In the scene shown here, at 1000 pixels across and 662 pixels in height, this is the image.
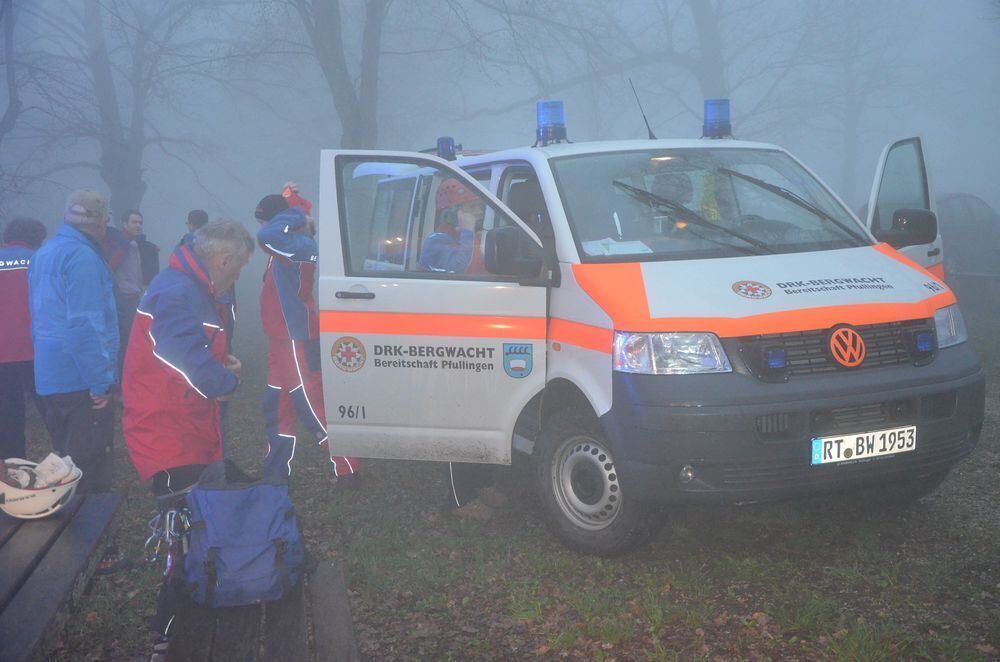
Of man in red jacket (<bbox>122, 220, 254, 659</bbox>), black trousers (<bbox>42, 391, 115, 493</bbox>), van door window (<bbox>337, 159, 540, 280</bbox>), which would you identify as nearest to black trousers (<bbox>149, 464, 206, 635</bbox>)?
man in red jacket (<bbox>122, 220, 254, 659</bbox>)

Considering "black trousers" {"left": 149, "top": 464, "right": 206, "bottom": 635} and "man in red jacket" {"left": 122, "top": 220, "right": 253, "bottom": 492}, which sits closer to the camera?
"black trousers" {"left": 149, "top": 464, "right": 206, "bottom": 635}

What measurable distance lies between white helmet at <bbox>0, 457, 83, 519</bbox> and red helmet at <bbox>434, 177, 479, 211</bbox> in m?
2.63

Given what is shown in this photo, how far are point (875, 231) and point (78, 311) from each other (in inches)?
184

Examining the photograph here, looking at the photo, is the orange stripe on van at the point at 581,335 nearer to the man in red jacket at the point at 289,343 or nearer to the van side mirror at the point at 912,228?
the man in red jacket at the point at 289,343

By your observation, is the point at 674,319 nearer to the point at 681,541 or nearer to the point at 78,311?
the point at 681,541

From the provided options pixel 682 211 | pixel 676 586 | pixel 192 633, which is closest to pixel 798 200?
pixel 682 211

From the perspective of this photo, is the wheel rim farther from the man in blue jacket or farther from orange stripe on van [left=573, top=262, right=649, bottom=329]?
the man in blue jacket

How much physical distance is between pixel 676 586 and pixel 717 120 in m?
3.16

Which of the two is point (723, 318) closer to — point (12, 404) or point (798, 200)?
point (798, 200)

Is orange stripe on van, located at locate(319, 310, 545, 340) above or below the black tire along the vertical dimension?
above

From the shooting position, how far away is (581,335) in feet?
15.4

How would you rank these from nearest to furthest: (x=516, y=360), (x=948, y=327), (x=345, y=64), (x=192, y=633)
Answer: (x=192, y=633) < (x=948, y=327) < (x=516, y=360) < (x=345, y=64)

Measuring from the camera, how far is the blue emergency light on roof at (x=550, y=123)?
6.26m

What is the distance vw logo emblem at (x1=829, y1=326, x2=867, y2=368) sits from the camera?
14.1 feet
